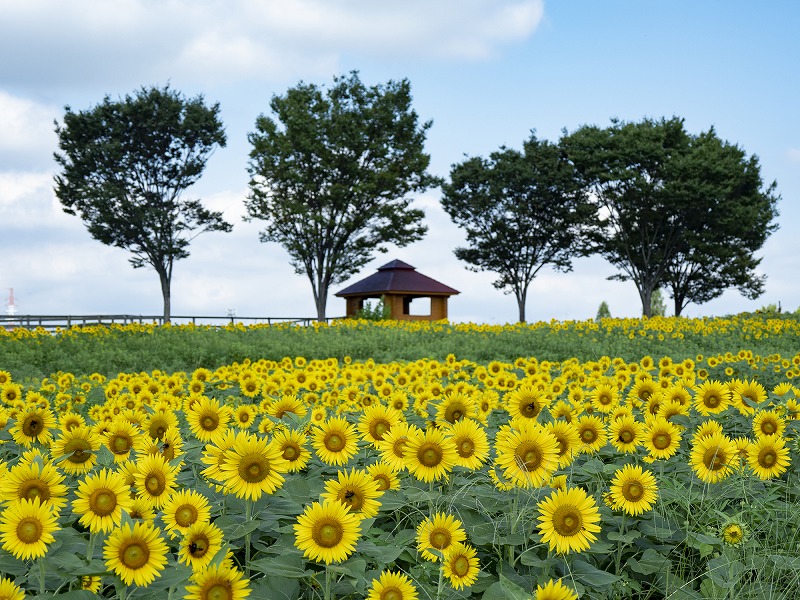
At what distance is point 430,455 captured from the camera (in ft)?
8.54

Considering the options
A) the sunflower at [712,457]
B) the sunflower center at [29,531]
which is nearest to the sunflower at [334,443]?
the sunflower center at [29,531]

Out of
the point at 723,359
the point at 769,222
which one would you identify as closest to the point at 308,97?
the point at 769,222

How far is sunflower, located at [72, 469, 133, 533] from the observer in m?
Result: 2.24

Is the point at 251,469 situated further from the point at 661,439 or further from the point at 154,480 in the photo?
the point at 661,439

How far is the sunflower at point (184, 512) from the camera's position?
2293mm

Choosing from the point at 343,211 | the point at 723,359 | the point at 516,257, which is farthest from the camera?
the point at 516,257

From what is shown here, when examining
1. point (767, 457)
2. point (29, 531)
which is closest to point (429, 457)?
point (29, 531)

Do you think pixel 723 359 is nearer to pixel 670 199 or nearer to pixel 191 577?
pixel 191 577

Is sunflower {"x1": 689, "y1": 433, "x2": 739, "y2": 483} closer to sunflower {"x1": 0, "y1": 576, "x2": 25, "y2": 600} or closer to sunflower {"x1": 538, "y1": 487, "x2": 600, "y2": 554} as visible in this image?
sunflower {"x1": 538, "y1": 487, "x2": 600, "y2": 554}

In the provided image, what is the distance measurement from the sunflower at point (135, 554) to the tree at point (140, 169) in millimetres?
33348

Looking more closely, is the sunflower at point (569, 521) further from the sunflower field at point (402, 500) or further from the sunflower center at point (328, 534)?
the sunflower center at point (328, 534)

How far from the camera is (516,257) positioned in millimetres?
38031

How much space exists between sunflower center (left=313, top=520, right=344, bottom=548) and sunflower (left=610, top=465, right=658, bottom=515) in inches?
55.3

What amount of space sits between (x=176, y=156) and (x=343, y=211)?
352 inches
